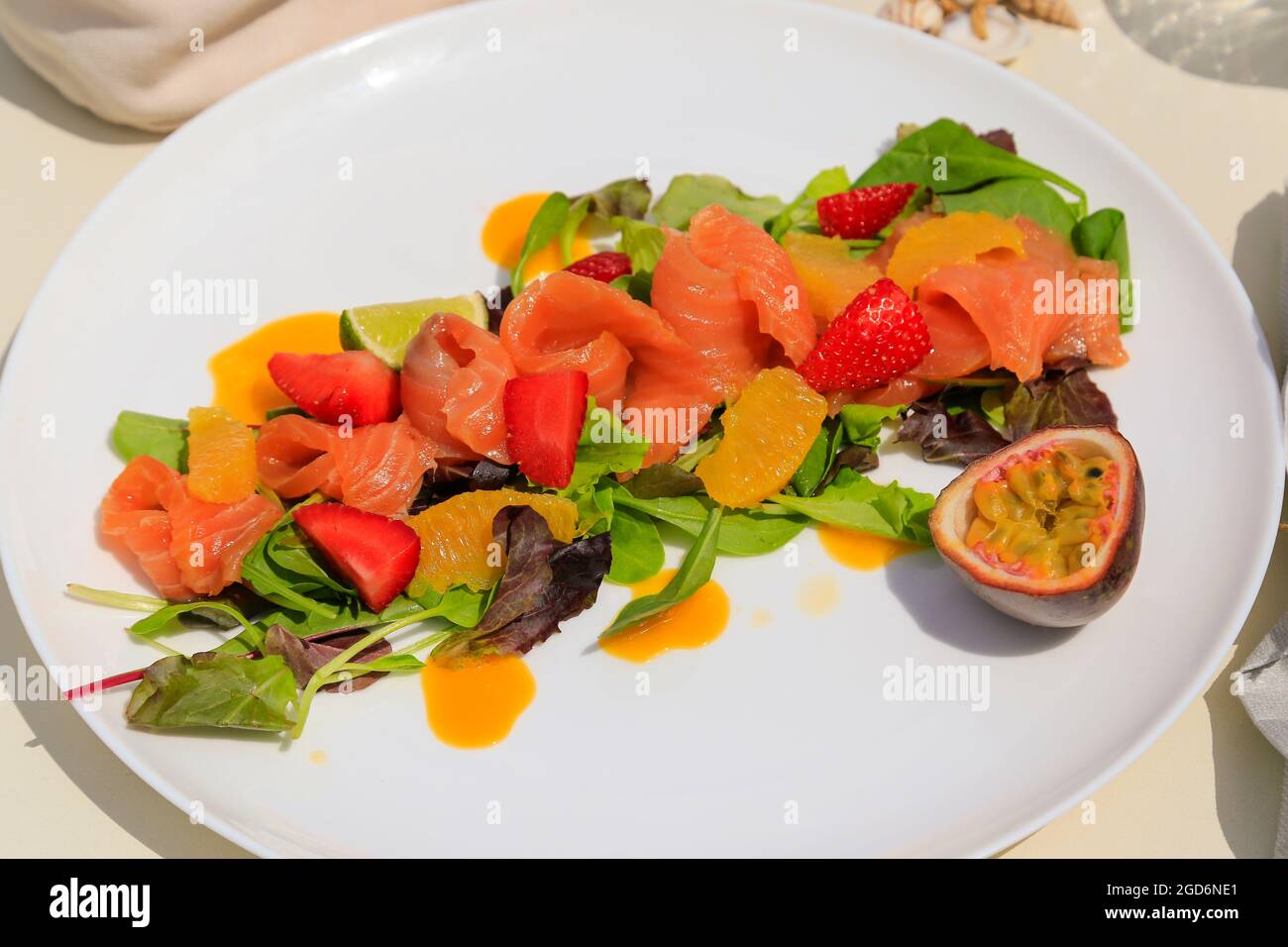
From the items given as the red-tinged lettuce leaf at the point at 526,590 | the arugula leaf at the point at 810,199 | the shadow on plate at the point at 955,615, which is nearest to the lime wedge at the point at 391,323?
the red-tinged lettuce leaf at the point at 526,590

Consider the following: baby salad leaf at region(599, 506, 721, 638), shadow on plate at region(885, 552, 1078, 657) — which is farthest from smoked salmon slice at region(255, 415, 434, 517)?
shadow on plate at region(885, 552, 1078, 657)

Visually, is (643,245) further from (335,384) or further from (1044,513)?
(1044,513)

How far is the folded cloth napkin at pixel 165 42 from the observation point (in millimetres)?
4363

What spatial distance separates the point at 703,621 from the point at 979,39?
10.5ft

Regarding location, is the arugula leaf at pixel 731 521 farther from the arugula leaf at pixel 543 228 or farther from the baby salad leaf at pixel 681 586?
the arugula leaf at pixel 543 228

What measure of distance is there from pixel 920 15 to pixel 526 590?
3.35 meters

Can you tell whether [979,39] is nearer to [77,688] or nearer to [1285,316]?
[1285,316]

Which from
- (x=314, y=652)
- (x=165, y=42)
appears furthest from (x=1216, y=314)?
(x=165, y=42)

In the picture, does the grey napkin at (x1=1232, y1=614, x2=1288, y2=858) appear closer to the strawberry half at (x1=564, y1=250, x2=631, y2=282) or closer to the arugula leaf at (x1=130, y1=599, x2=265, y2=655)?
the strawberry half at (x1=564, y1=250, x2=631, y2=282)

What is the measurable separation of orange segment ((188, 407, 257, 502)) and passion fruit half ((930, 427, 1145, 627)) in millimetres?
2065

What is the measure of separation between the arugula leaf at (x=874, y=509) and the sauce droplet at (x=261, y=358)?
1728 mm

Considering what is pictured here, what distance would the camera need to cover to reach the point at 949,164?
13.6ft

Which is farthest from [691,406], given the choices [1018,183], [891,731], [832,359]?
[1018,183]

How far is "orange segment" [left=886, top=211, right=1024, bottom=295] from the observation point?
145 inches
